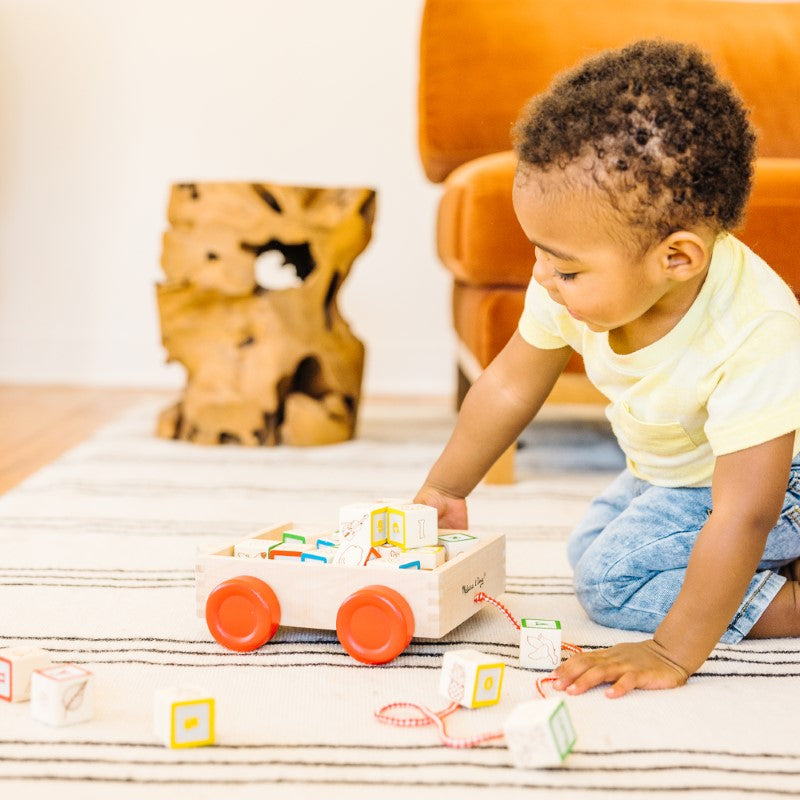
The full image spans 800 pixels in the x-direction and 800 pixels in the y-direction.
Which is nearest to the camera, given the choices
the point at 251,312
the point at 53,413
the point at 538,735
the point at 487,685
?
the point at 538,735

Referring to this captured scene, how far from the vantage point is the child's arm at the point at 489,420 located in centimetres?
111

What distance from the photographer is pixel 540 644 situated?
0.89 m

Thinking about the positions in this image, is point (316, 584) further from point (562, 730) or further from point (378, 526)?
point (562, 730)

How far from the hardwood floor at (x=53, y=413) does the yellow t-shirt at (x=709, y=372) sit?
0.63m

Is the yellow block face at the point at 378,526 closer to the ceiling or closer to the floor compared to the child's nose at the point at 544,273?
closer to the floor

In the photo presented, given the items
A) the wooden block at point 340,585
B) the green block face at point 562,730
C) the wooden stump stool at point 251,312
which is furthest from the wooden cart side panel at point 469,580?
the wooden stump stool at point 251,312

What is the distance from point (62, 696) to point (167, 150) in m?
2.32

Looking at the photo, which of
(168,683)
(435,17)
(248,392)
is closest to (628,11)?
(435,17)

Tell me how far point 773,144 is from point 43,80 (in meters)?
1.86

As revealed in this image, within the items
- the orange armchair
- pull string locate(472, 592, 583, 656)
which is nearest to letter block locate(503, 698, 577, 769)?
pull string locate(472, 592, 583, 656)

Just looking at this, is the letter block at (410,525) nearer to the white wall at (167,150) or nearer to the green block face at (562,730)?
the green block face at (562,730)

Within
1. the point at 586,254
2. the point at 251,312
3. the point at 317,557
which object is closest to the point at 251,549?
the point at 317,557

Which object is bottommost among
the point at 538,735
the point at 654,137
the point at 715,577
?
the point at 538,735

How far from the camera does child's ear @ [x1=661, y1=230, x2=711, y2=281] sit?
2.82ft
